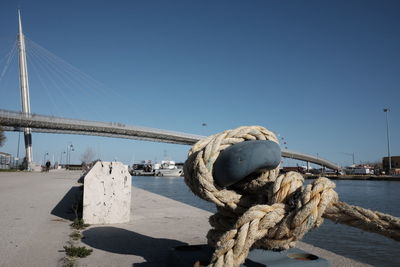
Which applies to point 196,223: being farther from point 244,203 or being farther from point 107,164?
point 244,203

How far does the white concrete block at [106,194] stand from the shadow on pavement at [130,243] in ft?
1.54

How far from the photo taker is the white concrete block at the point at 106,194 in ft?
16.1

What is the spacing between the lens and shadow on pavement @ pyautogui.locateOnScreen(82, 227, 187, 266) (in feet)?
10.5

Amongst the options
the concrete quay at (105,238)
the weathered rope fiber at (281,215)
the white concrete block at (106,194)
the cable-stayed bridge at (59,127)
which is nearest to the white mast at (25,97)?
the cable-stayed bridge at (59,127)

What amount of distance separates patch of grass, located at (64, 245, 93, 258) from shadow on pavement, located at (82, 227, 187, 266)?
23cm

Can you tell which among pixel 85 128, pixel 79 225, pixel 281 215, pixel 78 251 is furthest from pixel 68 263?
pixel 85 128

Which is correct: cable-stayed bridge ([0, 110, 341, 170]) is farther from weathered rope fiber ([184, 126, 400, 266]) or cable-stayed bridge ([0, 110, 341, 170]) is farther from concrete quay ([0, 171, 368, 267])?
weathered rope fiber ([184, 126, 400, 266])

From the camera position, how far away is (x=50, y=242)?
376 centimetres

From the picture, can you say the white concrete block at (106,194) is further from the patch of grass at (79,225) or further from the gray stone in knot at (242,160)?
the gray stone in knot at (242,160)

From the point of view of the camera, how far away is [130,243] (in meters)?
3.73

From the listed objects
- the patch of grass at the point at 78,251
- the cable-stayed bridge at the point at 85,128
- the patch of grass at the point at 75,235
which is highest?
the cable-stayed bridge at the point at 85,128

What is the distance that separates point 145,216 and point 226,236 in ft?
15.1

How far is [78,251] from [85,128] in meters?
53.3

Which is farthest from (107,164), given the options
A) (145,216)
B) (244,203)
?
(244,203)
